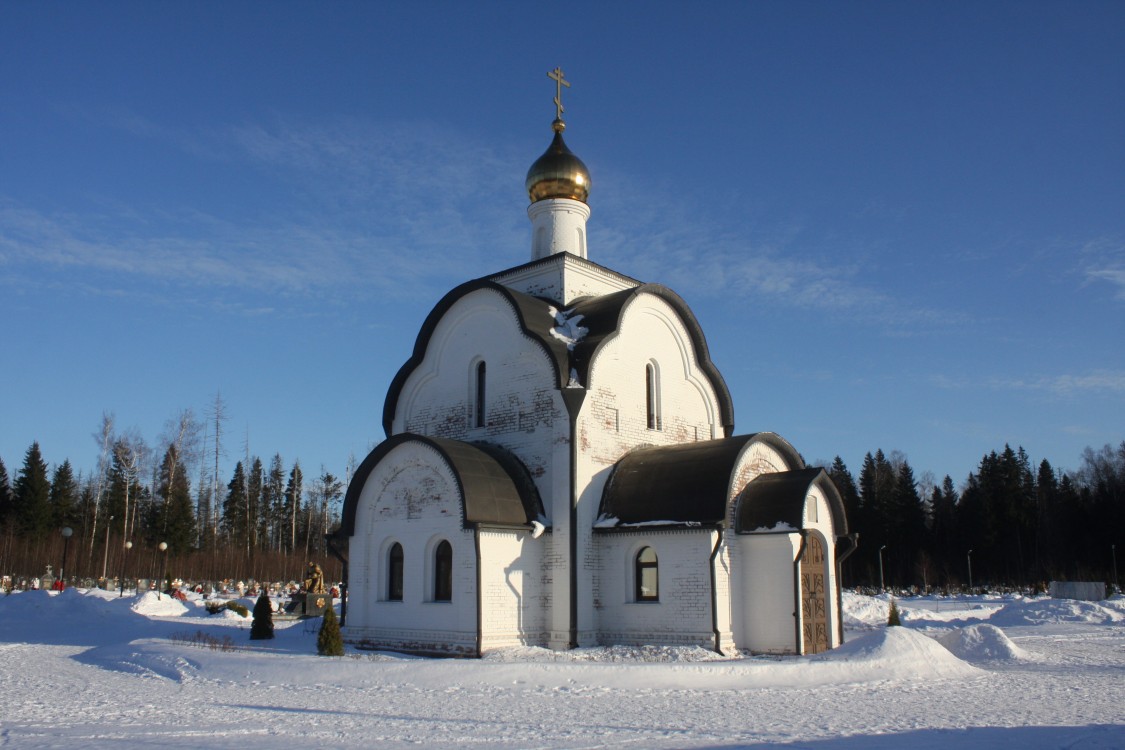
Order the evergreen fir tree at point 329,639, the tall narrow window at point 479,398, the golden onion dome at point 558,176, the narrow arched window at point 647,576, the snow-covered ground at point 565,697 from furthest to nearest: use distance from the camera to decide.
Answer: the golden onion dome at point 558,176 → the tall narrow window at point 479,398 → the narrow arched window at point 647,576 → the evergreen fir tree at point 329,639 → the snow-covered ground at point 565,697

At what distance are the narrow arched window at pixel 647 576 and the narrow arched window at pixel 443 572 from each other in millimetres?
2815

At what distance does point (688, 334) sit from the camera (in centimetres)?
1698

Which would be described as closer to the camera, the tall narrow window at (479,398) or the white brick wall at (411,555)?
the white brick wall at (411,555)

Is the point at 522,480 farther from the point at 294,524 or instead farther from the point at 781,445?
the point at 294,524

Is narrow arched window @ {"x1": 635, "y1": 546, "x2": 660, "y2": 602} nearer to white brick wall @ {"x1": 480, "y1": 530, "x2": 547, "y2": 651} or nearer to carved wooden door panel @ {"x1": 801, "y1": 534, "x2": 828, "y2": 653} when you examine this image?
white brick wall @ {"x1": 480, "y1": 530, "x2": 547, "y2": 651}

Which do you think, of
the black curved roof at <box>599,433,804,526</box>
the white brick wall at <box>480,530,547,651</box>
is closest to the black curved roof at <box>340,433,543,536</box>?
the white brick wall at <box>480,530,547,651</box>

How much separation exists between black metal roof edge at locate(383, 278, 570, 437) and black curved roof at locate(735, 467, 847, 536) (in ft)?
10.9

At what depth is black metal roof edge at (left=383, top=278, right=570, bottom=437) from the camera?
14.7 m

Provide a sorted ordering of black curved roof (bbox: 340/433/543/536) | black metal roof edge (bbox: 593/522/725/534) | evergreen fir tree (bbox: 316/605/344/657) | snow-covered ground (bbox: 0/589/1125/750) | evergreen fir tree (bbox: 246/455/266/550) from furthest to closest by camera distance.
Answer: evergreen fir tree (bbox: 246/455/266/550) → black curved roof (bbox: 340/433/543/536) → black metal roof edge (bbox: 593/522/725/534) → evergreen fir tree (bbox: 316/605/344/657) → snow-covered ground (bbox: 0/589/1125/750)

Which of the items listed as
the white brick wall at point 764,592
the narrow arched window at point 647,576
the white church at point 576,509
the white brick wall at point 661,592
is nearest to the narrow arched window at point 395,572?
the white church at point 576,509

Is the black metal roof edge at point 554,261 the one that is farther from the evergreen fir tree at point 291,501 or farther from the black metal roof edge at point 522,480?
the evergreen fir tree at point 291,501

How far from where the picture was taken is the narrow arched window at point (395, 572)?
47.9 feet

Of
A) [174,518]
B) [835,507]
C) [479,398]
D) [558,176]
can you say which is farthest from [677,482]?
[174,518]

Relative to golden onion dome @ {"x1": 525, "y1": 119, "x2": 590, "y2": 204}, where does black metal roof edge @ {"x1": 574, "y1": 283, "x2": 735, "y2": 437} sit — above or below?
below
